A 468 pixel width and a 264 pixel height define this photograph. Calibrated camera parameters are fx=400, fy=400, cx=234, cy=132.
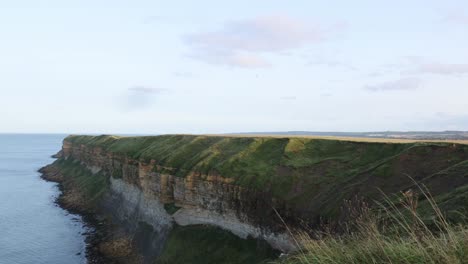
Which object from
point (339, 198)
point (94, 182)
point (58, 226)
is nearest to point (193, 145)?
point (58, 226)

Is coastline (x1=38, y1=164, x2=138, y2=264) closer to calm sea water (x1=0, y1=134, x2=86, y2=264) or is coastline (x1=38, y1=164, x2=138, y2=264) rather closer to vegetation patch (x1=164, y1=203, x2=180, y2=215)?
calm sea water (x1=0, y1=134, x2=86, y2=264)

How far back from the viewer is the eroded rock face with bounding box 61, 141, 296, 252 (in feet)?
109

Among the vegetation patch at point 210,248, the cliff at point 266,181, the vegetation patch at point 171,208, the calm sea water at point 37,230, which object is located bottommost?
the calm sea water at point 37,230

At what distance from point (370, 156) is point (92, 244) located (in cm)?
3429

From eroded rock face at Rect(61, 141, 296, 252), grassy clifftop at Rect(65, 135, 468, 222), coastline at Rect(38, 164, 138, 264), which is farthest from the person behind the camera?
coastline at Rect(38, 164, 138, 264)

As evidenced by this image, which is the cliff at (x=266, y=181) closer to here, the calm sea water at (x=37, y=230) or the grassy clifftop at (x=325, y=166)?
the grassy clifftop at (x=325, y=166)

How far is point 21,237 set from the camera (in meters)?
51.1

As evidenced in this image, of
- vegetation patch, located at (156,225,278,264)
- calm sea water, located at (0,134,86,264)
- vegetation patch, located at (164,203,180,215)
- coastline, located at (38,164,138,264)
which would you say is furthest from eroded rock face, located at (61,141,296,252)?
calm sea water, located at (0,134,86,264)

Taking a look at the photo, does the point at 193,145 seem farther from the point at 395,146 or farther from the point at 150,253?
the point at 395,146

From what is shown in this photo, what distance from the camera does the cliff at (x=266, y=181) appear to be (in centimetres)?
2791

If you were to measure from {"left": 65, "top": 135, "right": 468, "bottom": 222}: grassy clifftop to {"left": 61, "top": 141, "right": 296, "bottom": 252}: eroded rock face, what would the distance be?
3.75 ft

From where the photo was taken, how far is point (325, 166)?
116 ft

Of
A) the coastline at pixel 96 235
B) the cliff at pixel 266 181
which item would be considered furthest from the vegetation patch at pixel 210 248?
the coastline at pixel 96 235

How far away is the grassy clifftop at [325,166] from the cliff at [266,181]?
75 millimetres
